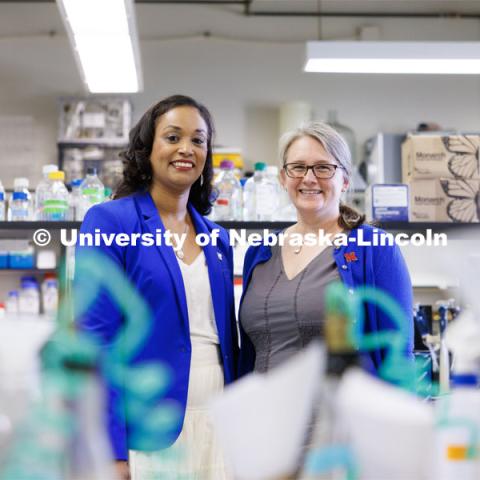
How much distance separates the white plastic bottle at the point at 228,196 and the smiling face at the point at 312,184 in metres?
1.08

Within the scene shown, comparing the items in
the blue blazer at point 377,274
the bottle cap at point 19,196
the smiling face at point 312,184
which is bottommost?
the blue blazer at point 377,274

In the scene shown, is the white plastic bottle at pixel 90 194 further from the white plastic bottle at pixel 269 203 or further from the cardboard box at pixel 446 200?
the cardboard box at pixel 446 200

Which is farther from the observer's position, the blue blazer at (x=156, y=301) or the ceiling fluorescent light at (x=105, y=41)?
the ceiling fluorescent light at (x=105, y=41)

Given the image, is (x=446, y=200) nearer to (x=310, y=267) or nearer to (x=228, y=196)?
(x=228, y=196)

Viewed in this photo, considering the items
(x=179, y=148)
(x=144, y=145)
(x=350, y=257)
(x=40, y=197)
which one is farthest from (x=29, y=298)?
(x=350, y=257)

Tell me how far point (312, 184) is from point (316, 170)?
0.11 feet

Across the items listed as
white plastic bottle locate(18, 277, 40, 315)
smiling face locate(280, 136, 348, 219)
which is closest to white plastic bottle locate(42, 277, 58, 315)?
white plastic bottle locate(18, 277, 40, 315)

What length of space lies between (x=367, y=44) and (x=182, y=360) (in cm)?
227

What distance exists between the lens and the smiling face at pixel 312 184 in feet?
5.37

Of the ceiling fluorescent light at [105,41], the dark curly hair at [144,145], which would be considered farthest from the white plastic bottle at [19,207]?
the dark curly hair at [144,145]

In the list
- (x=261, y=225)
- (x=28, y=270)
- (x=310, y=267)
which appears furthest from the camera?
(x=28, y=270)

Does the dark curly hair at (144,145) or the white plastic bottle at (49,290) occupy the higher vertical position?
the dark curly hair at (144,145)

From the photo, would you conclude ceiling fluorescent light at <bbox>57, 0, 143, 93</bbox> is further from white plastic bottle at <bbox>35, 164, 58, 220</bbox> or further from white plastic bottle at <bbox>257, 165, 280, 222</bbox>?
white plastic bottle at <bbox>257, 165, 280, 222</bbox>

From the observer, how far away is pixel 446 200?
2955 mm
